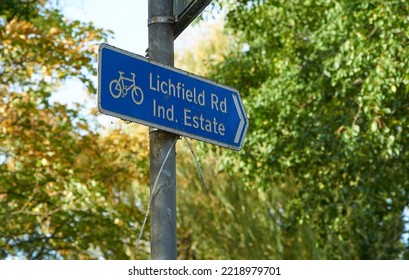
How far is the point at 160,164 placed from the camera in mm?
3531

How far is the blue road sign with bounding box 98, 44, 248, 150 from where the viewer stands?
11.1 feet

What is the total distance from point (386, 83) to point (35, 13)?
5.92m

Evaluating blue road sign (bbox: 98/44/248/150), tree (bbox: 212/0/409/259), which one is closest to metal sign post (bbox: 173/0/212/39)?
blue road sign (bbox: 98/44/248/150)

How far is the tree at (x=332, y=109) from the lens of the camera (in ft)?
37.4

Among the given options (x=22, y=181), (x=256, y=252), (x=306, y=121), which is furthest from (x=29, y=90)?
(x=256, y=252)

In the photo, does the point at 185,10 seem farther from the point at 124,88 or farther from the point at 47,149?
the point at 47,149

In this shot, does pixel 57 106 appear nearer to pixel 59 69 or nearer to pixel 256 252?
pixel 59 69

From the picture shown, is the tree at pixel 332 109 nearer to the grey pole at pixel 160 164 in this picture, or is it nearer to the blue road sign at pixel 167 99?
the blue road sign at pixel 167 99

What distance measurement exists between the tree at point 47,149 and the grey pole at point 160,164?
947 centimetres

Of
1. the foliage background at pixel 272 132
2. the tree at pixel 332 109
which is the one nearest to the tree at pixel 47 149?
Result: the foliage background at pixel 272 132

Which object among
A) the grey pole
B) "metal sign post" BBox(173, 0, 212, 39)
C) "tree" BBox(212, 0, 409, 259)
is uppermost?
"tree" BBox(212, 0, 409, 259)

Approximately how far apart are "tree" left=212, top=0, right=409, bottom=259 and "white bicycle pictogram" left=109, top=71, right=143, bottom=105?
25.1 feet

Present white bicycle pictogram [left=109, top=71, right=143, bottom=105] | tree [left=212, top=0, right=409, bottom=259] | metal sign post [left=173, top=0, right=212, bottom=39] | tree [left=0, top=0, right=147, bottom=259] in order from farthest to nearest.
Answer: tree [left=0, top=0, right=147, bottom=259]
tree [left=212, top=0, right=409, bottom=259]
metal sign post [left=173, top=0, right=212, bottom=39]
white bicycle pictogram [left=109, top=71, right=143, bottom=105]

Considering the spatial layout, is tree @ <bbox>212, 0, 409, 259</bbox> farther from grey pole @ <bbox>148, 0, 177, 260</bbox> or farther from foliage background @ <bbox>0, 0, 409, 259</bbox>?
grey pole @ <bbox>148, 0, 177, 260</bbox>
